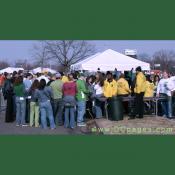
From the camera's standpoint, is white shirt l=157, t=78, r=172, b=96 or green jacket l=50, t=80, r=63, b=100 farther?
white shirt l=157, t=78, r=172, b=96

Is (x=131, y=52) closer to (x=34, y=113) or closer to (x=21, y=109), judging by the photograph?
(x=34, y=113)

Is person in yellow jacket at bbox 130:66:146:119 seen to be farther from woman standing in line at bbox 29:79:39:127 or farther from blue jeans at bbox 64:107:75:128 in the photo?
woman standing in line at bbox 29:79:39:127

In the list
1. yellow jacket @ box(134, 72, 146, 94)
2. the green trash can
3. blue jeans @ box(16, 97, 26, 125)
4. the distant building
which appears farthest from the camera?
the distant building

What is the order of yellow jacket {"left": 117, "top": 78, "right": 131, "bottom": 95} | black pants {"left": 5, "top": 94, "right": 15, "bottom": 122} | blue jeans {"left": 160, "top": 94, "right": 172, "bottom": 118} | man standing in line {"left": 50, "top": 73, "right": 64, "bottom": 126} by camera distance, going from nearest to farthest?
man standing in line {"left": 50, "top": 73, "right": 64, "bottom": 126}, yellow jacket {"left": 117, "top": 78, "right": 131, "bottom": 95}, blue jeans {"left": 160, "top": 94, "right": 172, "bottom": 118}, black pants {"left": 5, "top": 94, "right": 15, "bottom": 122}

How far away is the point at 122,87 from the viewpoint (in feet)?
60.1

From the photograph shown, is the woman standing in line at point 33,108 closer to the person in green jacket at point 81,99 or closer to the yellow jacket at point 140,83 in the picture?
the person in green jacket at point 81,99

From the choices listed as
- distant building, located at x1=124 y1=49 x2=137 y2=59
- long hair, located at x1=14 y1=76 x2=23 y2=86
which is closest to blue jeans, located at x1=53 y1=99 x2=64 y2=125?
long hair, located at x1=14 y1=76 x2=23 y2=86

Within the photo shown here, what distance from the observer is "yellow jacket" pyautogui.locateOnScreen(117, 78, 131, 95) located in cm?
1827

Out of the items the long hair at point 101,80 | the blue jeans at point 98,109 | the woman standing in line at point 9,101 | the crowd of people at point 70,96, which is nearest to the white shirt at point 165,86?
the crowd of people at point 70,96

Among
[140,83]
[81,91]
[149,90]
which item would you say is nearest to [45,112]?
[81,91]

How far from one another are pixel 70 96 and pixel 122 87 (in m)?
2.54

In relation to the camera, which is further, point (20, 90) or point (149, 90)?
point (149, 90)

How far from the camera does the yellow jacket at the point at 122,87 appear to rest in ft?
59.9

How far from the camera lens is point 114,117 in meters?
17.6
